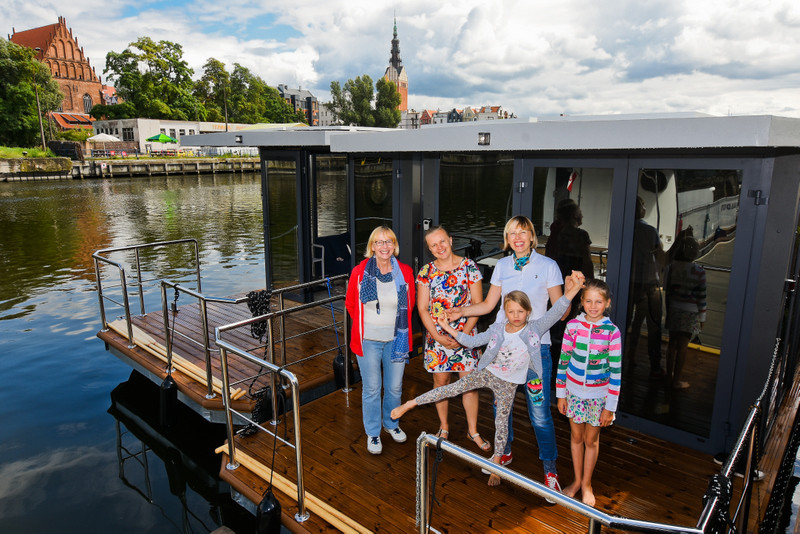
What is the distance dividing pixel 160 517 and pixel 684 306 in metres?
5.56

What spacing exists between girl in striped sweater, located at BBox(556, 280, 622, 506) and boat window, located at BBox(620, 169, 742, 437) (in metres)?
1.17

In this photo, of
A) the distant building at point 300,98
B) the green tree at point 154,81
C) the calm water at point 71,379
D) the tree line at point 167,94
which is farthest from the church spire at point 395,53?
the calm water at point 71,379

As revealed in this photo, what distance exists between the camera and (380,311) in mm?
4016

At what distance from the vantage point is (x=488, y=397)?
538 cm

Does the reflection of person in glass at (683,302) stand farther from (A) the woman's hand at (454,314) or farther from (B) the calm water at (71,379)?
(B) the calm water at (71,379)

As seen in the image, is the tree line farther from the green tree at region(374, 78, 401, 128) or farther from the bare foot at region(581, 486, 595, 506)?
the bare foot at region(581, 486, 595, 506)

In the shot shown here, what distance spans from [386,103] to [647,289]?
78938 mm

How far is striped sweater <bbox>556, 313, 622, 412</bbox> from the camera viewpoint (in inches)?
130

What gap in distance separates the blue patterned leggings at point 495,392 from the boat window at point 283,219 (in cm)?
514

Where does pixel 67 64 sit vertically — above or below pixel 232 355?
above

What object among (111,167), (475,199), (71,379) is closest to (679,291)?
(475,199)

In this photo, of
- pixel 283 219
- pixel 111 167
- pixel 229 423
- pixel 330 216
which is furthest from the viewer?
pixel 111 167

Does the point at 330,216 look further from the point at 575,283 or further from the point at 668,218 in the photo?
the point at 575,283

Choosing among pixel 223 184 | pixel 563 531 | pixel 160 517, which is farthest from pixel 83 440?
pixel 223 184
